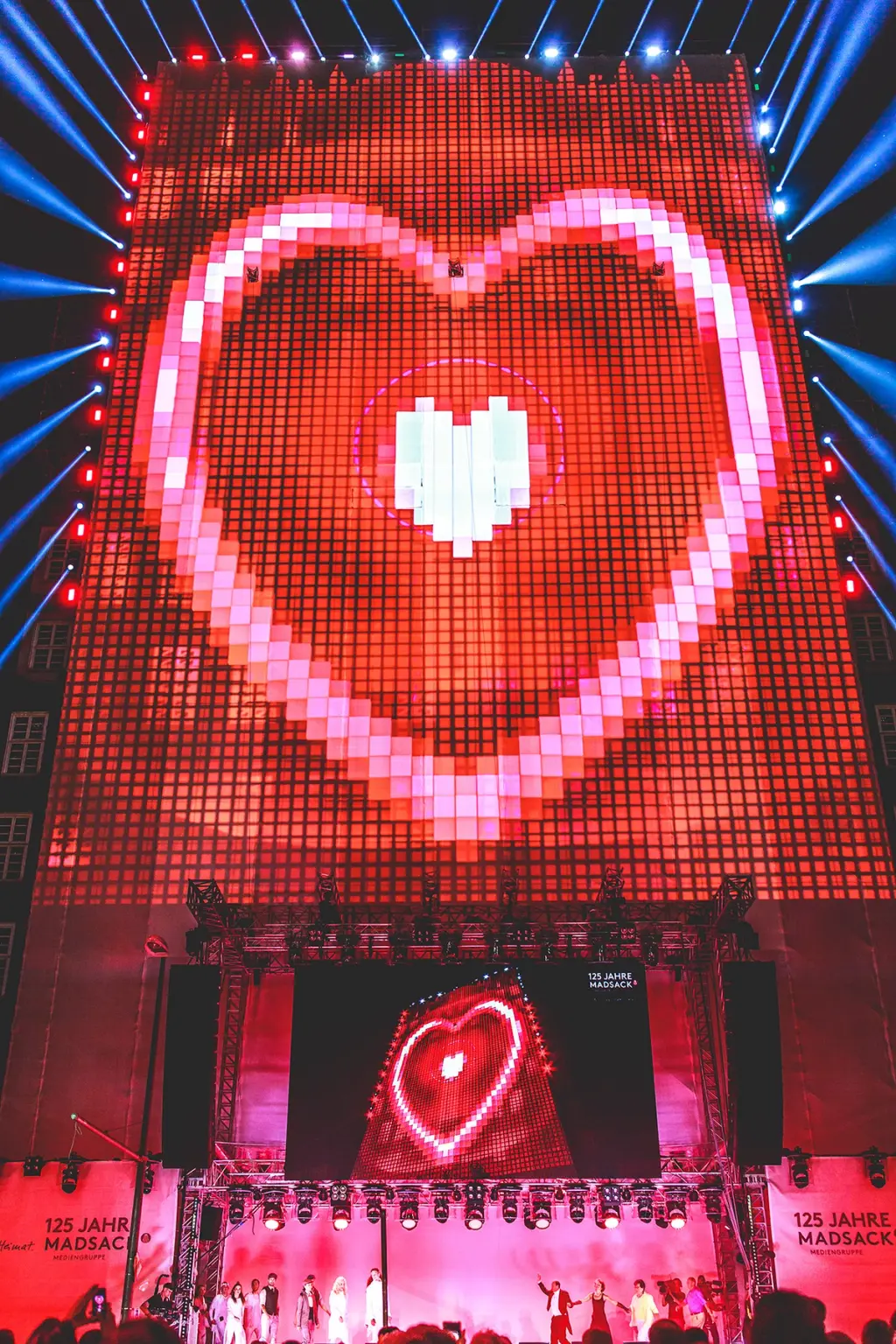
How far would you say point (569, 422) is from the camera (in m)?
15.4

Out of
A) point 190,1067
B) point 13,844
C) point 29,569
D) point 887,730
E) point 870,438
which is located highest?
point 870,438

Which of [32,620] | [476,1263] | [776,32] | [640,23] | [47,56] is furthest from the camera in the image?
[640,23]

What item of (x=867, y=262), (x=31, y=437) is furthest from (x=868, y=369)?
(x=31, y=437)

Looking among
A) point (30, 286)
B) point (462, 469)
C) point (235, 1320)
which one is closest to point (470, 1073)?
point (235, 1320)

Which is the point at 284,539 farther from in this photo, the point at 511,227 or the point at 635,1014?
the point at 635,1014

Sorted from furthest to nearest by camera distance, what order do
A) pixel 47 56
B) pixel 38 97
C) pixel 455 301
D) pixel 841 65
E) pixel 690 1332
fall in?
pixel 455 301 → pixel 841 65 → pixel 47 56 → pixel 38 97 → pixel 690 1332

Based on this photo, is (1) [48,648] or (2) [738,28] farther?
(2) [738,28]

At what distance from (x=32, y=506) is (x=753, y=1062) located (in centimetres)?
1103

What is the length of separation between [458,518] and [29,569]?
5.75 metres

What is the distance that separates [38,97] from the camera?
39.9 ft

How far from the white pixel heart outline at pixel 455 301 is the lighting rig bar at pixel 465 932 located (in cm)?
140

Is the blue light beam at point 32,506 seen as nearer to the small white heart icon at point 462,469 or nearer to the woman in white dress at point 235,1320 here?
the small white heart icon at point 462,469

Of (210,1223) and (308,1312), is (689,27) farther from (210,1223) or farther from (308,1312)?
(308,1312)

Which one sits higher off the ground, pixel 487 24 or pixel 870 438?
pixel 487 24
